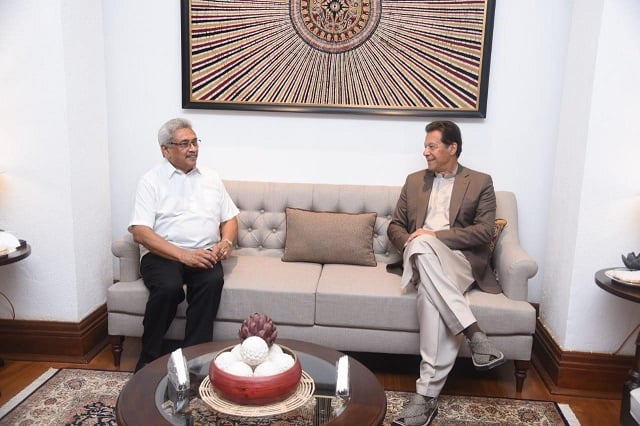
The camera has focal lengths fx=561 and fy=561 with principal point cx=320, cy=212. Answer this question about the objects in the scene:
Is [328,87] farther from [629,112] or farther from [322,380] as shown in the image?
[322,380]

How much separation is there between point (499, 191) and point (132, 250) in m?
2.00

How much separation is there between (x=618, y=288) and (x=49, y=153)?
2686 mm

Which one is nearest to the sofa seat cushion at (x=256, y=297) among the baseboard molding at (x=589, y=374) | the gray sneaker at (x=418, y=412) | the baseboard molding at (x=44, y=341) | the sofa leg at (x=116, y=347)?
the sofa leg at (x=116, y=347)

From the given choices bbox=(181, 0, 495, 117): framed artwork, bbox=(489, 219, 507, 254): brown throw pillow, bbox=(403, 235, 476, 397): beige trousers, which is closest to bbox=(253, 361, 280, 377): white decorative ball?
bbox=(403, 235, 476, 397): beige trousers

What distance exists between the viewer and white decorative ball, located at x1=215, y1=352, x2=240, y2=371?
65.8 inches

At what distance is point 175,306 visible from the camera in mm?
2605

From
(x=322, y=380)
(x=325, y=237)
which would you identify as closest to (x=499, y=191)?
(x=325, y=237)

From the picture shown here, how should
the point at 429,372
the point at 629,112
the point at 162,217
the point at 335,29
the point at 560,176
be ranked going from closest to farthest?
the point at 429,372 → the point at 629,112 → the point at 162,217 → the point at 560,176 → the point at 335,29

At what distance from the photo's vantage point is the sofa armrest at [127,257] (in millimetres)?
2787

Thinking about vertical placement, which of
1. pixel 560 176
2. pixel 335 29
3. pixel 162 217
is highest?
pixel 335 29

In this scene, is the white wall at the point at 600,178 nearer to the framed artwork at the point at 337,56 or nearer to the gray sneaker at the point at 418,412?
the framed artwork at the point at 337,56

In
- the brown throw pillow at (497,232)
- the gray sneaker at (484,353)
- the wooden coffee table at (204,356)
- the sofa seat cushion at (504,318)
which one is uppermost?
the brown throw pillow at (497,232)

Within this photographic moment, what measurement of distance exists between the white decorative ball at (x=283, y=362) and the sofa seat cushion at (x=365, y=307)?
0.91 metres

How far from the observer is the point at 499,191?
315cm
